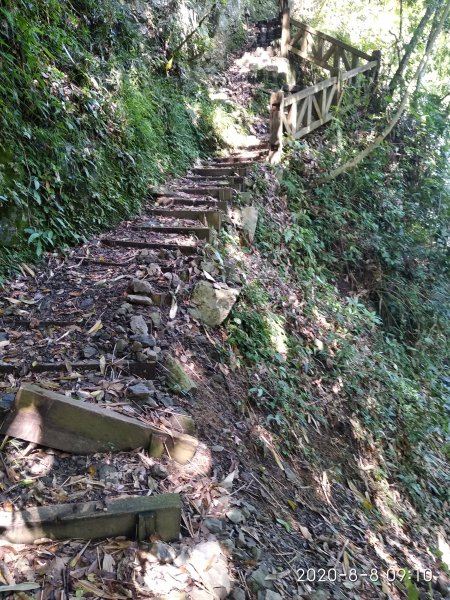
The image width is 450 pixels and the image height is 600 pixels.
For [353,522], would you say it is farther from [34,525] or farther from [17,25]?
[17,25]

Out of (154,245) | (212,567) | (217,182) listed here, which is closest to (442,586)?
(212,567)

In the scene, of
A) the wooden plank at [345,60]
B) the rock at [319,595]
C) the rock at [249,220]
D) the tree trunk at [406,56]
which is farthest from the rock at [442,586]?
the wooden plank at [345,60]

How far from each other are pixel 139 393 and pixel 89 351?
469 mm

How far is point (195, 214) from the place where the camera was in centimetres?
530

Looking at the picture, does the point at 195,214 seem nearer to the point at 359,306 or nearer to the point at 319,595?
the point at 359,306

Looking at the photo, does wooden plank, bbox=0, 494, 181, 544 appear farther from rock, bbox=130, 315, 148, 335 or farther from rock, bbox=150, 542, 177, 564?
rock, bbox=130, 315, 148, 335

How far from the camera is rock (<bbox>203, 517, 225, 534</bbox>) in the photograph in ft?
7.20

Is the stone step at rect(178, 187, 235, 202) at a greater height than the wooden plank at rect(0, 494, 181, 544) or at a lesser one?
greater

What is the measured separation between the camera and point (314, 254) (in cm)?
727

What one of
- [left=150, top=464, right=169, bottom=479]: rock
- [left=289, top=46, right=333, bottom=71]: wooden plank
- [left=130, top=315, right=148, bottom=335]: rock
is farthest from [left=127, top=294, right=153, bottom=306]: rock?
[left=289, top=46, right=333, bottom=71]: wooden plank

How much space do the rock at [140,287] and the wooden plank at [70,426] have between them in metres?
1.26

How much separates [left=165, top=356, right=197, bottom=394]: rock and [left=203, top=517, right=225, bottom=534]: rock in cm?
83

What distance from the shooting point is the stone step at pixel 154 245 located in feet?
14.3

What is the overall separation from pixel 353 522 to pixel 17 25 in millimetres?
4772
